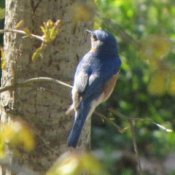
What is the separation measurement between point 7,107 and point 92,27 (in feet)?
1.94

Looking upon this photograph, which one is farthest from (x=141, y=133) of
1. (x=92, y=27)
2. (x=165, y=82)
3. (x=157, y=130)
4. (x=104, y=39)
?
(x=165, y=82)

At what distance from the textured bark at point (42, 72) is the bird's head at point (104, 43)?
0.52 meters

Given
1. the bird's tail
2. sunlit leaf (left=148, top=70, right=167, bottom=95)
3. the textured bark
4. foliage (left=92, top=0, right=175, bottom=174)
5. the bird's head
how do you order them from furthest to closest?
foliage (left=92, top=0, right=175, bottom=174), the bird's head, the textured bark, the bird's tail, sunlit leaf (left=148, top=70, right=167, bottom=95)

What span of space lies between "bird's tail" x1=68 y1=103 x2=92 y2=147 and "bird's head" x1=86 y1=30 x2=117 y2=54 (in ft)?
1.46

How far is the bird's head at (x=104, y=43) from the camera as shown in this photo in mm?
3770

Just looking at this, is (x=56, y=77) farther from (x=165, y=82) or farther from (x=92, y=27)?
(x=165, y=82)

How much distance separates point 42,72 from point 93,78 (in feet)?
1.62

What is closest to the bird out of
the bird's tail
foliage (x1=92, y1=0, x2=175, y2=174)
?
the bird's tail

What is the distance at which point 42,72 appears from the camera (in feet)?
10.5

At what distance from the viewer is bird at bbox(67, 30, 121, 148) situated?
3.27 metres

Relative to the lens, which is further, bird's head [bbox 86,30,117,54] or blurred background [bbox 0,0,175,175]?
blurred background [bbox 0,0,175,175]

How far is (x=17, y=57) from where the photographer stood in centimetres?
320

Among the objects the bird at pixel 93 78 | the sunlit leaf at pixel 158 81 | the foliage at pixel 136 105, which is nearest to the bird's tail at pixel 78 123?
the bird at pixel 93 78

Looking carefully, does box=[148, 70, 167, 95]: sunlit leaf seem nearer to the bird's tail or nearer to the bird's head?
the bird's tail
